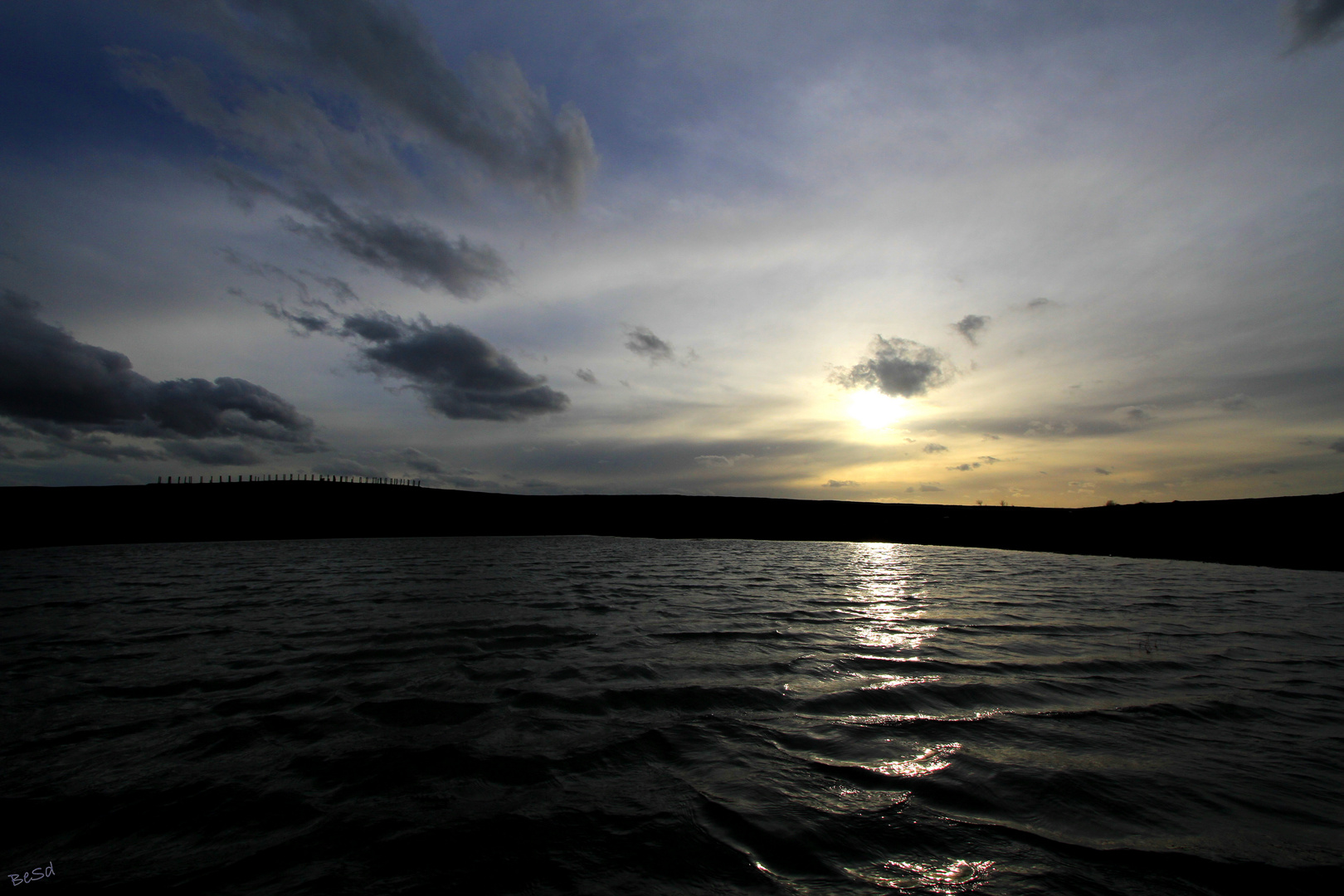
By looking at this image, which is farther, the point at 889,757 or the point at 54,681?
the point at 54,681

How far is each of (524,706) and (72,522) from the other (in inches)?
3353

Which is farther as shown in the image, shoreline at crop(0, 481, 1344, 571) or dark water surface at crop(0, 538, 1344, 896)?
shoreline at crop(0, 481, 1344, 571)

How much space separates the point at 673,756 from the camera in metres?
4.87

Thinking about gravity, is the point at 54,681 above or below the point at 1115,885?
below

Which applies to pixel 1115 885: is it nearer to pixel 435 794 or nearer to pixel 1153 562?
pixel 435 794

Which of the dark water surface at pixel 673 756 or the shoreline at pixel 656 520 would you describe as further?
the shoreline at pixel 656 520

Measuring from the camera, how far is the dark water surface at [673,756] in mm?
3287

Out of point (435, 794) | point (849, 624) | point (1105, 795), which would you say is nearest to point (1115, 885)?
point (1105, 795)

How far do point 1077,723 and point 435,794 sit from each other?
6.16 metres

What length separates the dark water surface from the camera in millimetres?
3287

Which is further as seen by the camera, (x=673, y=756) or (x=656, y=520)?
(x=656, y=520)

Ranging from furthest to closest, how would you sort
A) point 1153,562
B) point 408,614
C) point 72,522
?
point 72,522, point 1153,562, point 408,614

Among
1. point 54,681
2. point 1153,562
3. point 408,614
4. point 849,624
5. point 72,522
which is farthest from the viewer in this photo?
point 72,522

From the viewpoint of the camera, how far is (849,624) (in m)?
11.2
